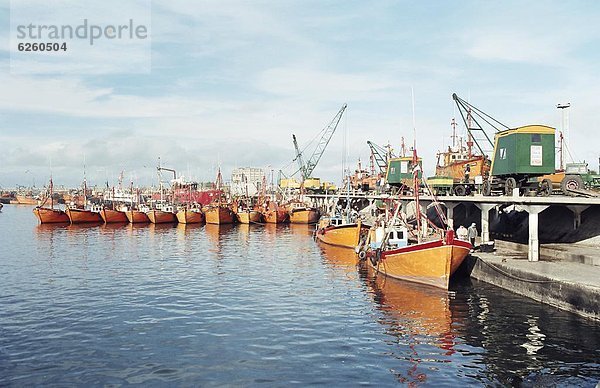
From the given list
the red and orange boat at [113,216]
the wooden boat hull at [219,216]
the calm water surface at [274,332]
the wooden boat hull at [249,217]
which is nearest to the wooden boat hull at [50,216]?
the red and orange boat at [113,216]

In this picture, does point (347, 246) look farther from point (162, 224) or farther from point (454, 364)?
point (162, 224)

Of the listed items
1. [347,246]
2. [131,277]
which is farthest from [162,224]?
[131,277]

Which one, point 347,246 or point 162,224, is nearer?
point 347,246

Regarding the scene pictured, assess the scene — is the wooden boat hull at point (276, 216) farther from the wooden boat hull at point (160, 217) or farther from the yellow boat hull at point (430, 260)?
the yellow boat hull at point (430, 260)

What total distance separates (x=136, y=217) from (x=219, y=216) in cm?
1787

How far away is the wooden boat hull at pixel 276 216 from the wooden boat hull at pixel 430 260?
65.9 meters

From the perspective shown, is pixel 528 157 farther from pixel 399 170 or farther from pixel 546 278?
pixel 399 170

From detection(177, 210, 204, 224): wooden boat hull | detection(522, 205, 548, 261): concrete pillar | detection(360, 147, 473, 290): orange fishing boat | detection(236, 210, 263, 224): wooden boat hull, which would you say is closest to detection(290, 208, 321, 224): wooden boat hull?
detection(236, 210, 263, 224): wooden boat hull

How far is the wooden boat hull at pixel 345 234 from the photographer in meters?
55.5

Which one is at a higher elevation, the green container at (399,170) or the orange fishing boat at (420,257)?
the green container at (399,170)

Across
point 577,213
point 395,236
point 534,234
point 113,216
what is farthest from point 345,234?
point 113,216

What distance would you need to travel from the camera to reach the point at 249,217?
100250mm

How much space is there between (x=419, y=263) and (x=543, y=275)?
8228 millimetres

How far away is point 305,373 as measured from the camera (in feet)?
60.0
